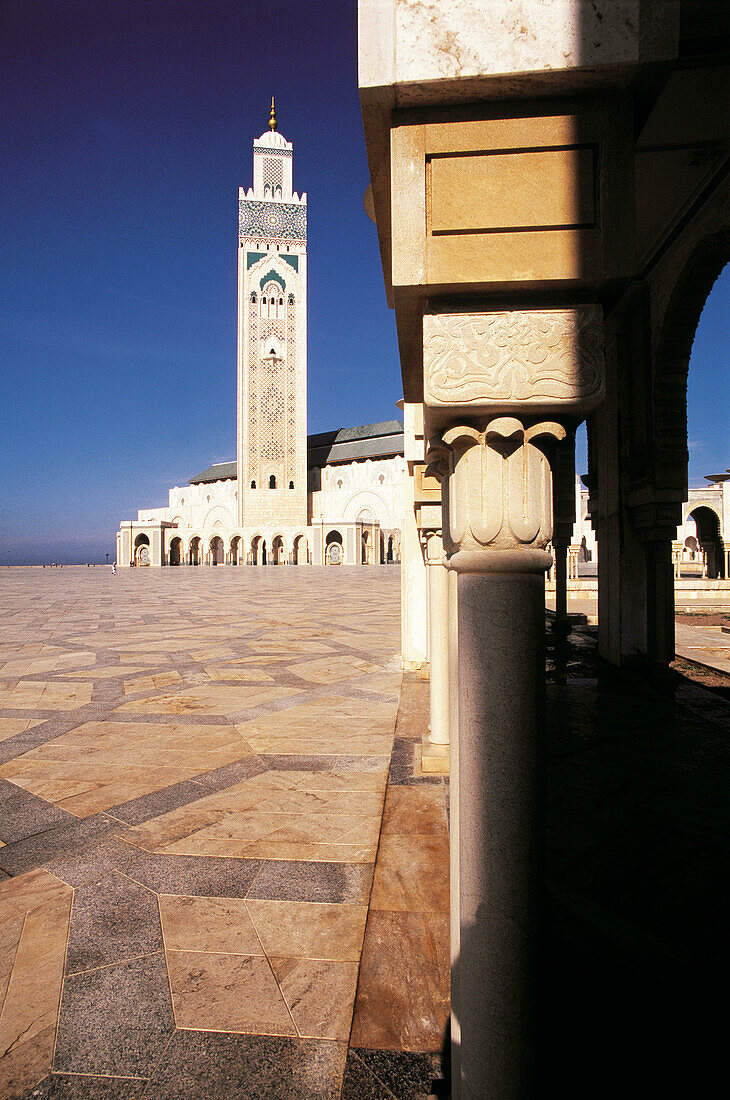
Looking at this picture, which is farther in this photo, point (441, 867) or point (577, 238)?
point (441, 867)

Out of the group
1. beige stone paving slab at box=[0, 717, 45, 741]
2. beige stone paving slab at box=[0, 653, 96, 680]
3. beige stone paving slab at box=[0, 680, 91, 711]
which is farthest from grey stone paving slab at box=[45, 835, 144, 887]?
beige stone paving slab at box=[0, 653, 96, 680]

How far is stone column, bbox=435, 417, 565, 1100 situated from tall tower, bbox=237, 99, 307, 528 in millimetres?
48143

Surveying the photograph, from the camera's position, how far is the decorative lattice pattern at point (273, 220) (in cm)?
4838

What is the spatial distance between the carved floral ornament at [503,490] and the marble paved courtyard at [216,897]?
1.13m

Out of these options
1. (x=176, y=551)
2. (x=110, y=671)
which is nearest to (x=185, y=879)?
(x=110, y=671)

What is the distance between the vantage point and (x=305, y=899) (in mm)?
1846

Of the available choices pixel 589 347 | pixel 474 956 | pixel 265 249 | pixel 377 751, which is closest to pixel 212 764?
pixel 377 751

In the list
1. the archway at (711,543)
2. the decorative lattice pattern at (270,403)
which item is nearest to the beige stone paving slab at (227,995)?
the archway at (711,543)

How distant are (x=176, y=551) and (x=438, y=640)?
5099cm

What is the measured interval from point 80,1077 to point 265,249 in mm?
54302

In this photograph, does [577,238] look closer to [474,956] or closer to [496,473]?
[496,473]

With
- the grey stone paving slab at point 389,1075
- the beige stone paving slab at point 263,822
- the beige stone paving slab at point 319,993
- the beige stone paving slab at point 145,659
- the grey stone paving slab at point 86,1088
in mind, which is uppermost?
the beige stone paving slab at point 145,659

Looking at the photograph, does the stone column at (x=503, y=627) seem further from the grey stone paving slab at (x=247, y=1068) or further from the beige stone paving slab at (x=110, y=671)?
the beige stone paving slab at (x=110, y=671)

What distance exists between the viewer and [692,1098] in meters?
1.21
